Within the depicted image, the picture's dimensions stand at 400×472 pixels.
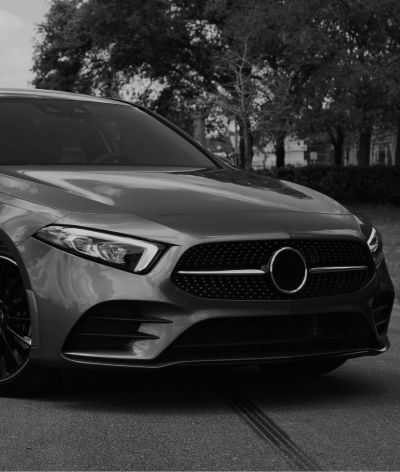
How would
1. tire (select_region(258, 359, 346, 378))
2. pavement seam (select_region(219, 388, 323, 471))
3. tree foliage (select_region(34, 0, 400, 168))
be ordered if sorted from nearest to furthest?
pavement seam (select_region(219, 388, 323, 471)), tire (select_region(258, 359, 346, 378)), tree foliage (select_region(34, 0, 400, 168))

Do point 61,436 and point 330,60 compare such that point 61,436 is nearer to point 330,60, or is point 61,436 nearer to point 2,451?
point 2,451

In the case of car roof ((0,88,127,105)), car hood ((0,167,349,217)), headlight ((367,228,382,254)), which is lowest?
headlight ((367,228,382,254))

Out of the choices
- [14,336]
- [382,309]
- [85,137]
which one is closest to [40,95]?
[85,137]

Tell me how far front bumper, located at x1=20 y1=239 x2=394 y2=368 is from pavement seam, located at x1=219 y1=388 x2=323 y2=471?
259mm

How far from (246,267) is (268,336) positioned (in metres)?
0.36

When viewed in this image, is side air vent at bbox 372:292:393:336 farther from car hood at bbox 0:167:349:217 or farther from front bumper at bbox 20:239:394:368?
car hood at bbox 0:167:349:217

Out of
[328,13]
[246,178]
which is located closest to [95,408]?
[246,178]

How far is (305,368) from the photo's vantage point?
6109 mm

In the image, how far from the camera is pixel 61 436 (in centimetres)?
460

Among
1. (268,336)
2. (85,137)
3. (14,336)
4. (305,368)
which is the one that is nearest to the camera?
(268,336)

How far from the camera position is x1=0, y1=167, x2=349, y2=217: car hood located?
16.9 ft

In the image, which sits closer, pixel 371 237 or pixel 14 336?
pixel 14 336

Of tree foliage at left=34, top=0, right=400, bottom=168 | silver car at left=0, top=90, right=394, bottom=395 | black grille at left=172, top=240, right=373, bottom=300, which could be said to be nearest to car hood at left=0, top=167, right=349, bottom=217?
silver car at left=0, top=90, right=394, bottom=395

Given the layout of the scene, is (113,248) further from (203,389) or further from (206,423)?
(203,389)
